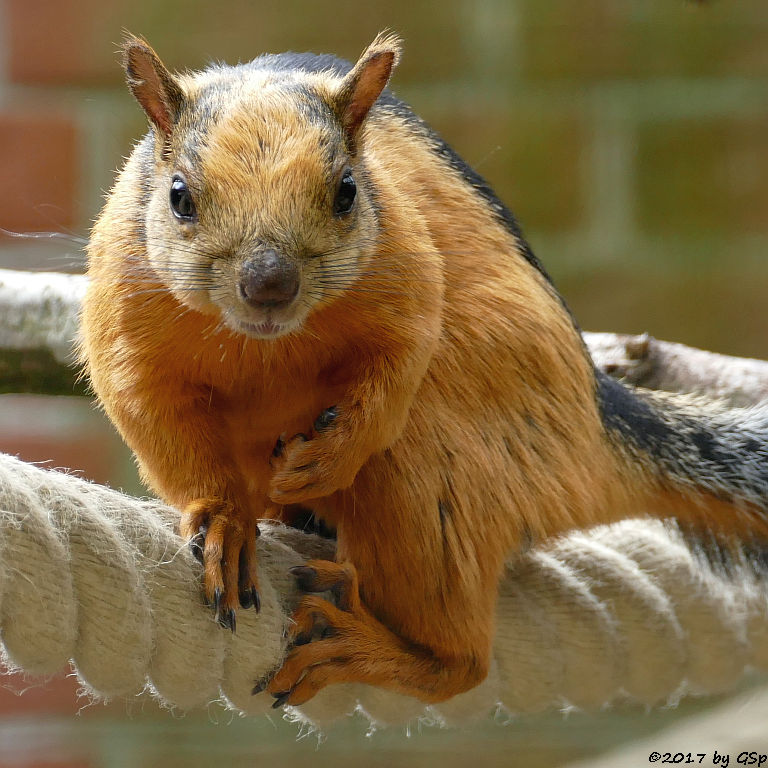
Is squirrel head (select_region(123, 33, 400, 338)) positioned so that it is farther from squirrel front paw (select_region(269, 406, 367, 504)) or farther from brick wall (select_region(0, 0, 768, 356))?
brick wall (select_region(0, 0, 768, 356))

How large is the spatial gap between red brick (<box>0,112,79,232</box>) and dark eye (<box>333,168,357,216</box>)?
1.01 meters

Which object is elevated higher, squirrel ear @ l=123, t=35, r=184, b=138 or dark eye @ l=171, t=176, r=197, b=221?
squirrel ear @ l=123, t=35, r=184, b=138

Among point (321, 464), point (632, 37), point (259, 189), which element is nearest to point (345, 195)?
point (259, 189)

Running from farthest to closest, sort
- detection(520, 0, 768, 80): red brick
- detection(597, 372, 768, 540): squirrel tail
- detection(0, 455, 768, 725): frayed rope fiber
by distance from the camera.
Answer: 1. detection(520, 0, 768, 80): red brick
2. detection(597, 372, 768, 540): squirrel tail
3. detection(0, 455, 768, 725): frayed rope fiber

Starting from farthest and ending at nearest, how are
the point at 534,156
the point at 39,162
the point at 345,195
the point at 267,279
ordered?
1. the point at 534,156
2. the point at 39,162
3. the point at 345,195
4. the point at 267,279

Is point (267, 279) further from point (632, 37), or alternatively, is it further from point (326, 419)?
point (632, 37)

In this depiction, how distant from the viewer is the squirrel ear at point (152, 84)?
0.87 meters

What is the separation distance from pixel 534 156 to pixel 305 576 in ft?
4.06

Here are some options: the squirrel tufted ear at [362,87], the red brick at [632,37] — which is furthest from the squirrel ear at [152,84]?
the red brick at [632,37]

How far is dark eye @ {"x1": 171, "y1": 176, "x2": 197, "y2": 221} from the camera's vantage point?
83 cm

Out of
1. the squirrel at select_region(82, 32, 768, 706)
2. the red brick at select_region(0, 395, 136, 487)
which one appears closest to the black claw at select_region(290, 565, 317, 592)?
the squirrel at select_region(82, 32, 768, 706)

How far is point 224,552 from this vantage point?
85cm

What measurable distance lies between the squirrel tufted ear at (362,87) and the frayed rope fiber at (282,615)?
0.34 m

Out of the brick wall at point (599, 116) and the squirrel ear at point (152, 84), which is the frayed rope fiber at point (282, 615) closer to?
the squirrel ear at point (152, 84)
